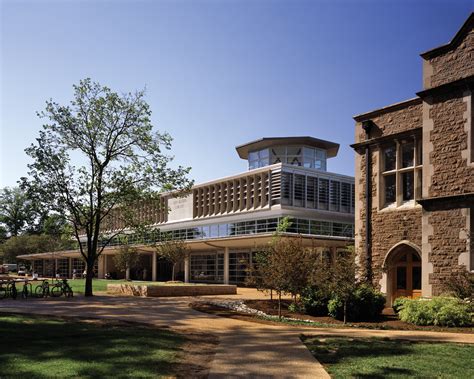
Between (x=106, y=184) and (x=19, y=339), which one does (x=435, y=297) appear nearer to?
(x=19, y=339)

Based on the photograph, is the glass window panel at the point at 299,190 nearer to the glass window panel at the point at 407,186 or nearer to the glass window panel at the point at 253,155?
the glass window panel at the point at 253,155

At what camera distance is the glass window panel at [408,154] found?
60.1ft

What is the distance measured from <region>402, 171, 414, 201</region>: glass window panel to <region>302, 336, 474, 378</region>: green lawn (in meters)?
8.36

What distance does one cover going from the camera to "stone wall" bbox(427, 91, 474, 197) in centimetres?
1559

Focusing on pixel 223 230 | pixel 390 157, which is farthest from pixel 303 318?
pixel 223 230

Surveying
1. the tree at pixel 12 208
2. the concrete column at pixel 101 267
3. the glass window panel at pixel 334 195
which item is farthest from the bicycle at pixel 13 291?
the tree at pixel 12 208

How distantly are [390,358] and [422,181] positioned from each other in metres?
9.54

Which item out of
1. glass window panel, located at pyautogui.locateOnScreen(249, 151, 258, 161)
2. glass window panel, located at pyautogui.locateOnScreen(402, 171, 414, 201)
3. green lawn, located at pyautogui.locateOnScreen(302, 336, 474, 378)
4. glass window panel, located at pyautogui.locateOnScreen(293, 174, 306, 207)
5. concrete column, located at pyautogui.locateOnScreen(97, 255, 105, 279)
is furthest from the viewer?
concrete column, located at pyautogui.locateOnScreen(97, 255, 105, 279)

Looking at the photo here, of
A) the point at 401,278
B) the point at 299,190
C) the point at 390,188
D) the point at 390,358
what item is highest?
the point at 299,190

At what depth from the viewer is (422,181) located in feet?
56.1

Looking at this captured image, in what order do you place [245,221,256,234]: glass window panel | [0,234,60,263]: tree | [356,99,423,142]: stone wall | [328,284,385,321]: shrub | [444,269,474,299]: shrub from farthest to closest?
[0,234,60,263]: tree < [245,221,256,234]: glass window panel < [356,99,423,142]: stone wall < [328,284,385,321]: shrub < [444,269,474,299]: shrub

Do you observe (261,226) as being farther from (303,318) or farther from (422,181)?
(422,181)

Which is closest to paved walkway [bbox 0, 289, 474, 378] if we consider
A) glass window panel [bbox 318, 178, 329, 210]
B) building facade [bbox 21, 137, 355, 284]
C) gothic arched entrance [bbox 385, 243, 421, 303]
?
gothic arched entrance [bbox 385, 243, 421, 303]

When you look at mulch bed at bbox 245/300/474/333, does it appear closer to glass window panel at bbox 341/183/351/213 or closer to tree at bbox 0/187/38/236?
glass window panel at bbox 341/183/351/213
